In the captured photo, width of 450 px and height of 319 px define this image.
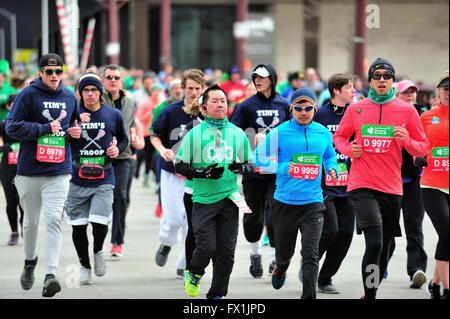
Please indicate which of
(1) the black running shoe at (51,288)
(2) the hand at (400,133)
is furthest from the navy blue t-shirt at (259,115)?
(1) the black running shoe at (51,288)

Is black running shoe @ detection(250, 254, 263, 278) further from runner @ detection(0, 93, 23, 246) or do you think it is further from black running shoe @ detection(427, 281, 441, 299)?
runner @ detection(0, 93, 23, 246)

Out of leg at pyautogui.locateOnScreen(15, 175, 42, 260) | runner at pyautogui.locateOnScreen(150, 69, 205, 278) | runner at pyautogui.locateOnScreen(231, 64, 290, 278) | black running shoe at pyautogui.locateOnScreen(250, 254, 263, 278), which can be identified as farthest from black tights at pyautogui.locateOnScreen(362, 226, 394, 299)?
leg at pyautogui.locateOnScreen(15, 175, 42, 260)

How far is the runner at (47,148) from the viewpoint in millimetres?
7480

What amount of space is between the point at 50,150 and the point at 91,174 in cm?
59

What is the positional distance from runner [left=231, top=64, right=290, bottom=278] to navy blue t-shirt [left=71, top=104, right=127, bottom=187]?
4.14 ft

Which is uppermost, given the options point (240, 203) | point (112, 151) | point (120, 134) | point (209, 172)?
point (120, 134)

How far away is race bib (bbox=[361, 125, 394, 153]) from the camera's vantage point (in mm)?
7004

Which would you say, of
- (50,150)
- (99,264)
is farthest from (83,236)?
(50,150)

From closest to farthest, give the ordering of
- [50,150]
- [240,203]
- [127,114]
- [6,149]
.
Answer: [240,203] → [50,150] → [127,114] → [6,149]

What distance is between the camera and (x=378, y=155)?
7043 mm

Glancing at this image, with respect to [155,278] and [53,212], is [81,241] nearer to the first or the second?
[53,212]
